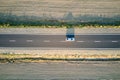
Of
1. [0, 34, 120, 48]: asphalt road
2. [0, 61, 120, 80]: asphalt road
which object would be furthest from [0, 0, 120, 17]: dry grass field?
[0, 61, 120, 80]: asphalt road

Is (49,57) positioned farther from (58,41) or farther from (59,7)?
(59,7)

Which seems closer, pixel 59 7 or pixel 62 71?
pixel 62 71

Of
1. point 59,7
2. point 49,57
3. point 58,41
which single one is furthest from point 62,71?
point 59,7

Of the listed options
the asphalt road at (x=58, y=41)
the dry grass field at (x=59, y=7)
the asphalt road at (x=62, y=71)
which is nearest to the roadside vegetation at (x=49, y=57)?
the asphalt road at (x=62, y=71)

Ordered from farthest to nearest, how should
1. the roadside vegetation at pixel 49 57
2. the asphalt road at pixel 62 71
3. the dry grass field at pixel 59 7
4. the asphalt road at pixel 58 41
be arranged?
the dry grass field at pixel 59 7 → the asphalt road at pixel 58 41 → the roadside vegetation at pixel 49 57 → the asphalt road at pixel 62 71

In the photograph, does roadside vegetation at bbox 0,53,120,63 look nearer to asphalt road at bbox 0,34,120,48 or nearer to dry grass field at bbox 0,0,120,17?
asphalt road at bbox 0,34,120,48

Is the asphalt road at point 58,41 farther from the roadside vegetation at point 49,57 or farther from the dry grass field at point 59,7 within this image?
the dry grass field at point 59,7

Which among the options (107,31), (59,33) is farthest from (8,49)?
(107,31)
